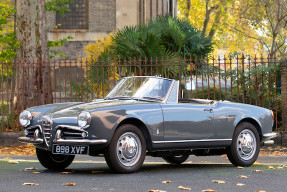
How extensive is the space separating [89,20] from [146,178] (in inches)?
838

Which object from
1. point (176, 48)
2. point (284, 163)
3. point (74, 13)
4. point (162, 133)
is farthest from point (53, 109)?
point (74, 13)

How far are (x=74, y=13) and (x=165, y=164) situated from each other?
19371 millimetres

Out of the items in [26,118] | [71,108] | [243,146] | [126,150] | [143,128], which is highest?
[71,108]

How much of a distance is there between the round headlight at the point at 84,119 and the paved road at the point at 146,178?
0.77 m

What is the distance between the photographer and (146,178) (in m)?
8.84

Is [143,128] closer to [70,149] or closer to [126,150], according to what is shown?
[126,150]

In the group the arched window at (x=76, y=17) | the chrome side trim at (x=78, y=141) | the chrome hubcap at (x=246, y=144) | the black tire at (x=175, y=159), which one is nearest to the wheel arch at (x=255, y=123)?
the chrome hubcap at (x=246, y=144)

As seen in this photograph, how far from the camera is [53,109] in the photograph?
9578mm

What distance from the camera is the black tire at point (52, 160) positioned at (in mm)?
9844

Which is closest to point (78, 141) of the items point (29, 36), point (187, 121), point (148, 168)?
point (187, 121)

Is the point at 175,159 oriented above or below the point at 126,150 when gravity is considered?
below

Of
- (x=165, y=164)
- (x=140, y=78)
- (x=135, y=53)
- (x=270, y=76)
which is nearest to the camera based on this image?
(x=140, y=78)

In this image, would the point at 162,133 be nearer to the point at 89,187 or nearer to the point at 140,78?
the point at 140,78

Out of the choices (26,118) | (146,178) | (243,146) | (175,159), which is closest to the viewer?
(146,178)
